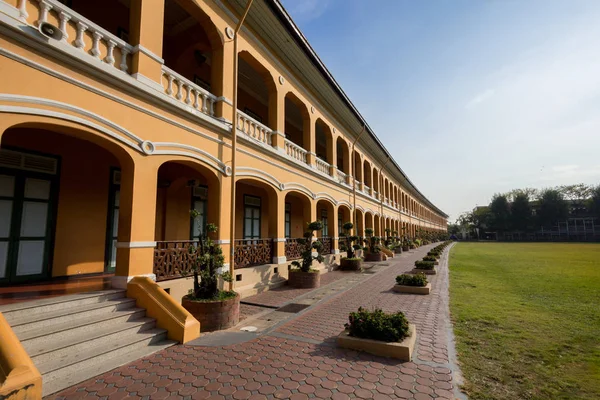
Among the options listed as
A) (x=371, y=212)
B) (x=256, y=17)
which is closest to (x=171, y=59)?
(x=256, y=17)

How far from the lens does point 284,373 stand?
3.85 m

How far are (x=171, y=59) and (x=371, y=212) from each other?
16.8 metres

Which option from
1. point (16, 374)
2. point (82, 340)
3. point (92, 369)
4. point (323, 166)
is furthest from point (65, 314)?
point (323, 166)

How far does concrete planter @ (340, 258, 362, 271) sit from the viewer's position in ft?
46.7

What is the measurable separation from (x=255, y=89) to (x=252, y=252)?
7.45 meters

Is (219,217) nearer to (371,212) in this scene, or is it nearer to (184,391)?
(184,391)

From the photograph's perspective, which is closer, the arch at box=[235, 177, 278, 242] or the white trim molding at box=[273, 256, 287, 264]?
the white trim molding at box=[273, 256, 287, 264]

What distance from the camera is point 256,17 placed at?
8.85m

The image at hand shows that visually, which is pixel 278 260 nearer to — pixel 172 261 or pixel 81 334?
pixel 172 261

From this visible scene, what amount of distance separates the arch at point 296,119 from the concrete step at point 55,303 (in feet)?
30.7

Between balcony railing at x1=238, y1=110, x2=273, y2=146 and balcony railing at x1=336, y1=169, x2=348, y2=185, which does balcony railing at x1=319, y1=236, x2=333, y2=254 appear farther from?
balcony railing at x1=238, y1=110, x2=273, y2=146

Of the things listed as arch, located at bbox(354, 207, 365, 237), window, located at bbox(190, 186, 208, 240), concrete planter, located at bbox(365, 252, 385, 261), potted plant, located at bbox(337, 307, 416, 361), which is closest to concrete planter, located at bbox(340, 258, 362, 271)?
concrete planter, located at bbox(365, 252, 385, 261)

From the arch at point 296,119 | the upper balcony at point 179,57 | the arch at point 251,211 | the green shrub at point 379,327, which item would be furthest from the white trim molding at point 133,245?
the arch at point 296,119

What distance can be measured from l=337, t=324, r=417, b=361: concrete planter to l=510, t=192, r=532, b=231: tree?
264 ft
